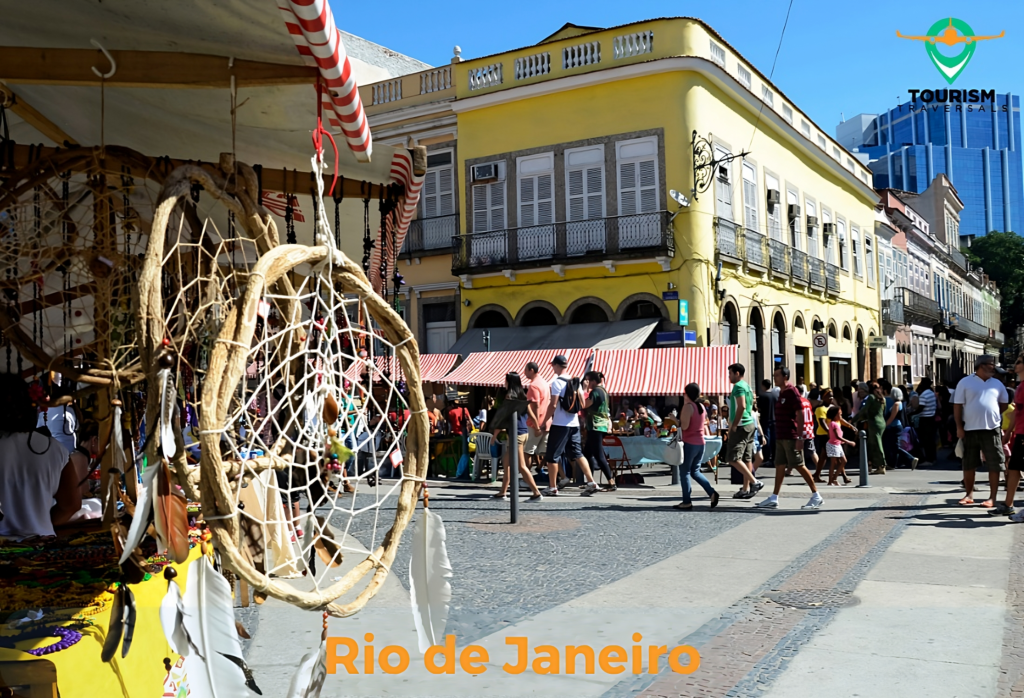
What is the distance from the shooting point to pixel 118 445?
3.44 m

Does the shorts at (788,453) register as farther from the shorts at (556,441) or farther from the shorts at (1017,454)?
the shorts at (556,441)

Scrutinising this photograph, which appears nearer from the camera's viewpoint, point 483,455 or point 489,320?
point 483,455

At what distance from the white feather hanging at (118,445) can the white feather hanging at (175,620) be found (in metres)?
0.95

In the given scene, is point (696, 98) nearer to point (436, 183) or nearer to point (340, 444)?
point (436, 183)

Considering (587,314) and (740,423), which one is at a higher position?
(587,314)

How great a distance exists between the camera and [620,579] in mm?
6766

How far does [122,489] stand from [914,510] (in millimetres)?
9062

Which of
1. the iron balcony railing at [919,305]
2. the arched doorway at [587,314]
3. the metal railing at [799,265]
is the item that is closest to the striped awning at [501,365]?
the arched doorway at [587,314]

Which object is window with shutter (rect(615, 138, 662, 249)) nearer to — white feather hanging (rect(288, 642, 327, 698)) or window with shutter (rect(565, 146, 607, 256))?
window with shutter (rect(565, 146, 607, 256))

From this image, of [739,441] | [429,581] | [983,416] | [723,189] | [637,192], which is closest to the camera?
[429,581]

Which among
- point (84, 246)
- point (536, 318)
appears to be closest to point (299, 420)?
point (84, 246)

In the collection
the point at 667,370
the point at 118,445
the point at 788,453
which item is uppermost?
the point at 667,370

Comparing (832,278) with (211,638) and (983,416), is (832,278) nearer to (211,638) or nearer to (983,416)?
(983,416)

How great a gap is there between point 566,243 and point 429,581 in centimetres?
→ 2001
